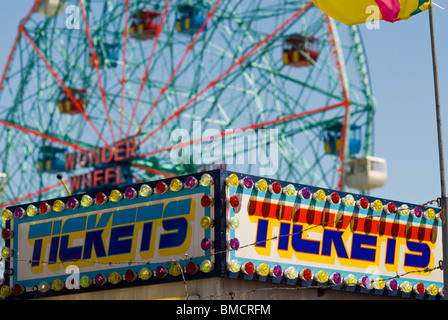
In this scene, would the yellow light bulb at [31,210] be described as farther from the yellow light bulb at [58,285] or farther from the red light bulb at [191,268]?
the red light bulb at [191,268]

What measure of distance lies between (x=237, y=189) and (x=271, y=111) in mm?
37060

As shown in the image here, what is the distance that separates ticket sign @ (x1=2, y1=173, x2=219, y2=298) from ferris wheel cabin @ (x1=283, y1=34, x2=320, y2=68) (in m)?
35.2

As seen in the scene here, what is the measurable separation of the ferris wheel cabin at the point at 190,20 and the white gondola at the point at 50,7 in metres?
10.3

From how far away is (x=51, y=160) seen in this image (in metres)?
75.5

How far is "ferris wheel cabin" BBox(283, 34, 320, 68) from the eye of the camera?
6594 centimetres

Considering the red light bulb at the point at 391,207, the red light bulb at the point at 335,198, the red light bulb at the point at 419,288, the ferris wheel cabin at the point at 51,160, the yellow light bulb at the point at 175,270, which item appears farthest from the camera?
the ferris wheel cabin at the point at 51,160

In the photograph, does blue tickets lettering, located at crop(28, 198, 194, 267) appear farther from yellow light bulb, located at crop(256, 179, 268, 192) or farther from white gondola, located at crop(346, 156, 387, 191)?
white gondola, located at crop(346, 156, 387, 191)

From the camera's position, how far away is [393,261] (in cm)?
3111

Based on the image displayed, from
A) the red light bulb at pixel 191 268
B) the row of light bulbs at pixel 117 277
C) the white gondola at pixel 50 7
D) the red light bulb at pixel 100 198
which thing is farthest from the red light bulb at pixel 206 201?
the white gondola at pixel 50 7

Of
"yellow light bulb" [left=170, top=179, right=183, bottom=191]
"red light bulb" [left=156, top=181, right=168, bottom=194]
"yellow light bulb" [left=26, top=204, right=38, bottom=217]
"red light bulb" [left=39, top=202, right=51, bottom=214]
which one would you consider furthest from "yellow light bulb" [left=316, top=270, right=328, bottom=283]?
"yellow light bulb" [left=26, top=204, right=38, bottom=217]

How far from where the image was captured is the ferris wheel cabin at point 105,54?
73062mm

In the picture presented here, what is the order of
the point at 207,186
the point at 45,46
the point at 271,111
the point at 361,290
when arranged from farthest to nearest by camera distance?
the point at 45,46 < the point at 271,111 < the point at 361,290 < the point at 207,186
